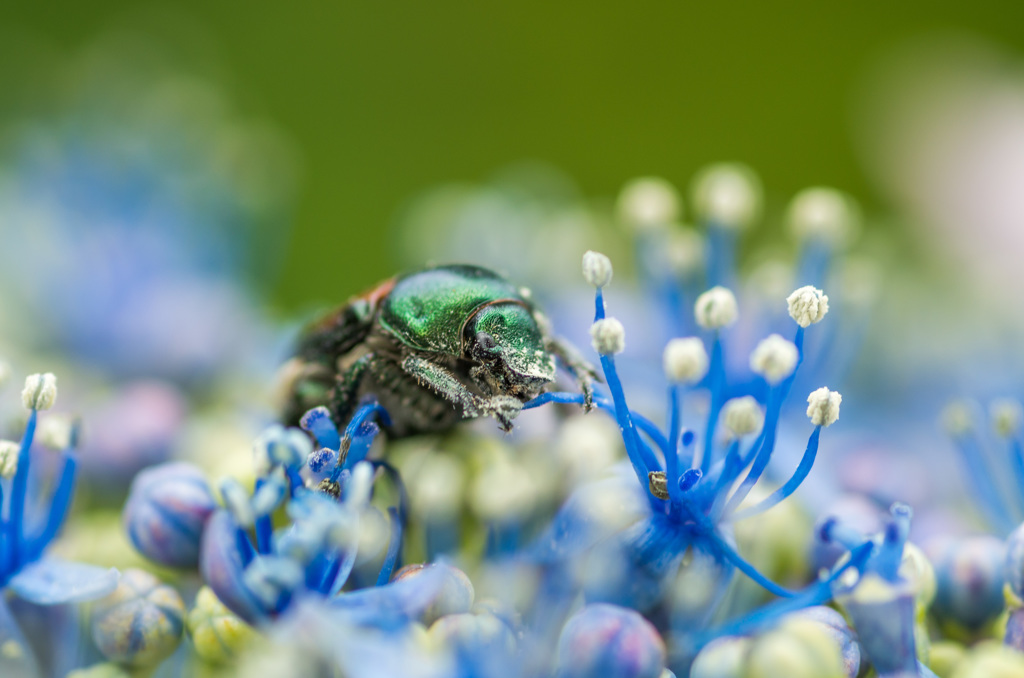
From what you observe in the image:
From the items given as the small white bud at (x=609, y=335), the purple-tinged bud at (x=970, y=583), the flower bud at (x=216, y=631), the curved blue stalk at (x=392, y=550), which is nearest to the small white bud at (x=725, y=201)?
the purple-tinged bud at (x=970, y=583)

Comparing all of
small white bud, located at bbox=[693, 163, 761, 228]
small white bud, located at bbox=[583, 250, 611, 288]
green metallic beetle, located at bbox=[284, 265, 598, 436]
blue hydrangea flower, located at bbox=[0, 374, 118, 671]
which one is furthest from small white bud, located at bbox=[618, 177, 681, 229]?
blue hydrangea flower, located at bbox=[0, 374, 118, 671]

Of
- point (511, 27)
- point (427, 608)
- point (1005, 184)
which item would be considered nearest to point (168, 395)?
point (427, 608)

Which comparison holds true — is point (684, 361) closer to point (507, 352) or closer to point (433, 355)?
point (507, 352)

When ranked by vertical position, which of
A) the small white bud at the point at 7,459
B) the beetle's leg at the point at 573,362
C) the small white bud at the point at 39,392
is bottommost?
the small white bud at the point at 7,459

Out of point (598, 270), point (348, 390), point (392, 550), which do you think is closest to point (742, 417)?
point (598, 270)

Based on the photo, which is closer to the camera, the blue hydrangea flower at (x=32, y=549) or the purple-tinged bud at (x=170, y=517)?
the blue hydrangea flower at (x=32, y=549)

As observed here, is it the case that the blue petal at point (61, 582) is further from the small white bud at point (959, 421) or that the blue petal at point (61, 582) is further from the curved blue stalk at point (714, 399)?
the small white bud at point (959, 421)
